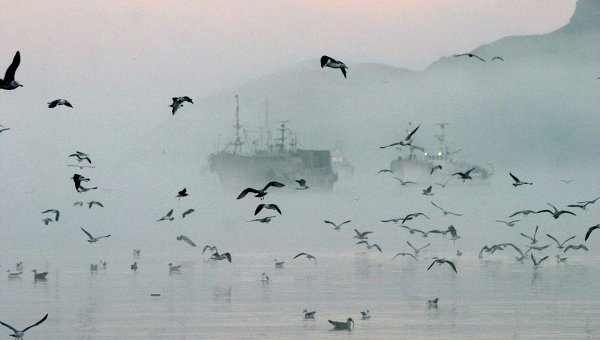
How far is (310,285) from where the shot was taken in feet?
200

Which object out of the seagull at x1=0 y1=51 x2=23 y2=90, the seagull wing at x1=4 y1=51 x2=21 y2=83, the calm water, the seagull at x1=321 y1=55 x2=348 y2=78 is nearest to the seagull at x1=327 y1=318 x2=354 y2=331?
the calm water

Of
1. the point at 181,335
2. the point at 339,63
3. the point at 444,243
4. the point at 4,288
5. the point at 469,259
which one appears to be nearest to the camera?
the point at 339,63

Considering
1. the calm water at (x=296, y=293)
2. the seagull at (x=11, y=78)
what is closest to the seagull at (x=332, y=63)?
the seagull at (x=11, y=78)

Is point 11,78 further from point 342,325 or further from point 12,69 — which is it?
point 342,325

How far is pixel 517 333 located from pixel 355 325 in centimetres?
624

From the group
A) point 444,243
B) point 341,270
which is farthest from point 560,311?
point 444,243

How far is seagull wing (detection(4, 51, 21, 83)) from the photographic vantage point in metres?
31.9

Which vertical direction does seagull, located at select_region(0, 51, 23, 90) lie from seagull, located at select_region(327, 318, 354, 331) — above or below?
above

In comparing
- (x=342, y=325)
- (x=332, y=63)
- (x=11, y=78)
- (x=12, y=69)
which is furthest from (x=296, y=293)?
(x=12, y=69)

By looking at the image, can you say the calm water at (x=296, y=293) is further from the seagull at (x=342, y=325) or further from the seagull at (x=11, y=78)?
the seagull at (x=11, y=78)

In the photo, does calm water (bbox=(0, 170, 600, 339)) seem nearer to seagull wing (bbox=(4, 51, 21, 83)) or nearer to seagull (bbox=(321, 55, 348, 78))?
seagull (bbox=(321, 55, 348, 78))

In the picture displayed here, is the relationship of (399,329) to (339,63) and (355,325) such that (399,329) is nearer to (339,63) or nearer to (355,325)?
(355,325)

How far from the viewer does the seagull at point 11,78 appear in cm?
3216

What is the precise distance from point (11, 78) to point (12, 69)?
833mm
